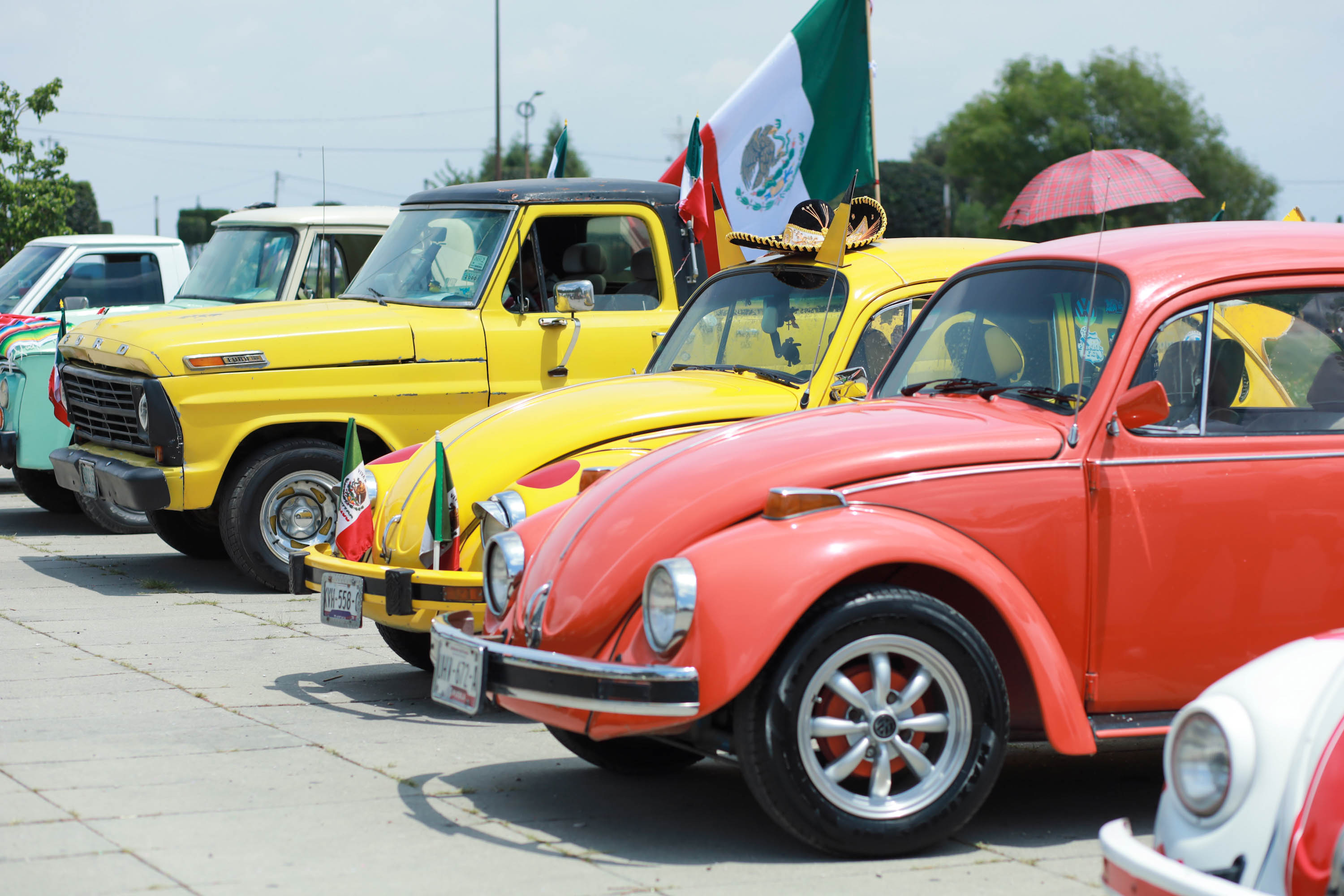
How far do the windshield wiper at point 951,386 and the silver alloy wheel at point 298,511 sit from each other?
4566 millimetres

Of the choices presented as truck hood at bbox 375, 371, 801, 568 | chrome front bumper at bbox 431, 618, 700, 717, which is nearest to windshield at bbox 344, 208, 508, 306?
truck hood at bbox 375, 371, 801, 568

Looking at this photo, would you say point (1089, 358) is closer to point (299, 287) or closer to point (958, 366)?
point (958, 366)

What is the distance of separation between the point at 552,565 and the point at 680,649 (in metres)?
0.71

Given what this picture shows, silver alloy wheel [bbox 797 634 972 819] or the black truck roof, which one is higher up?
the black truck roof

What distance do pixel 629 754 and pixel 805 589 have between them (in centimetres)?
143

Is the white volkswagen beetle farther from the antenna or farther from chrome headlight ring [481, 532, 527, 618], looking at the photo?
chrome headlight ring [481, 532, 527, 618]

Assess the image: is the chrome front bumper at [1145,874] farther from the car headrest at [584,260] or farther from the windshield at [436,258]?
the windshield at [436,258]

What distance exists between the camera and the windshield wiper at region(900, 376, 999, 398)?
5.02m

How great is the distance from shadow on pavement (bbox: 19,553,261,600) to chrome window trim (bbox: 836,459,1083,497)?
5431 mm

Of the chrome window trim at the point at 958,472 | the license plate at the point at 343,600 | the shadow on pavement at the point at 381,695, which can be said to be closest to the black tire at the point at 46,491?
the shadow on pavement at the point at 381,695

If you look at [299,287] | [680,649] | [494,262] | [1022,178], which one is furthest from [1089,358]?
[1022,178]

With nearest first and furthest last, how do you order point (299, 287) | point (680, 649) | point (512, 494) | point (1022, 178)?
point (680, 649) → point (512, 494) → point (299, 287) → point (1022, 178)

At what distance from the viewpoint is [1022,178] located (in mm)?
87750

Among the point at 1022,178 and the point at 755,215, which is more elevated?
the point at 1022,178
